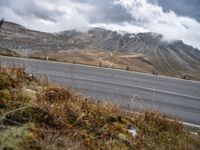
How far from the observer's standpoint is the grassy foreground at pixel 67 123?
4.87m

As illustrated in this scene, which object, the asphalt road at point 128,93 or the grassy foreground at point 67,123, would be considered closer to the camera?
the grassy foreground at point 67,123

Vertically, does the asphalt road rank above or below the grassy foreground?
below

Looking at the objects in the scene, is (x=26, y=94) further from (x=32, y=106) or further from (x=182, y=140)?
(x=182, y=140)

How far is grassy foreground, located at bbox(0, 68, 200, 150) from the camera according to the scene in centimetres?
487

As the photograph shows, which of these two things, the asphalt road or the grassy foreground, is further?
the asphalt road

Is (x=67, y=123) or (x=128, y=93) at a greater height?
(x=67, y=123)

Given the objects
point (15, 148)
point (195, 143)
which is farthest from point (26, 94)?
point (195, 143)

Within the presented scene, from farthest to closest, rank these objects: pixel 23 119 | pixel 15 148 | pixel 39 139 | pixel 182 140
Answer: pixel 182 140 → pixel 23 119 → pixel 39 139 → pixel 15 148

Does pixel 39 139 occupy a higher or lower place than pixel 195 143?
higher

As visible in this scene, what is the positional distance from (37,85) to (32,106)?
1.92 m

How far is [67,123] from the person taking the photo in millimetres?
5848

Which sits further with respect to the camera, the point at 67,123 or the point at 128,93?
the point at 128,93

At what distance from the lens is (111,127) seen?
6.58 m

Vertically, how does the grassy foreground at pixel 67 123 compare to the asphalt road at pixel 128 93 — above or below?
above
